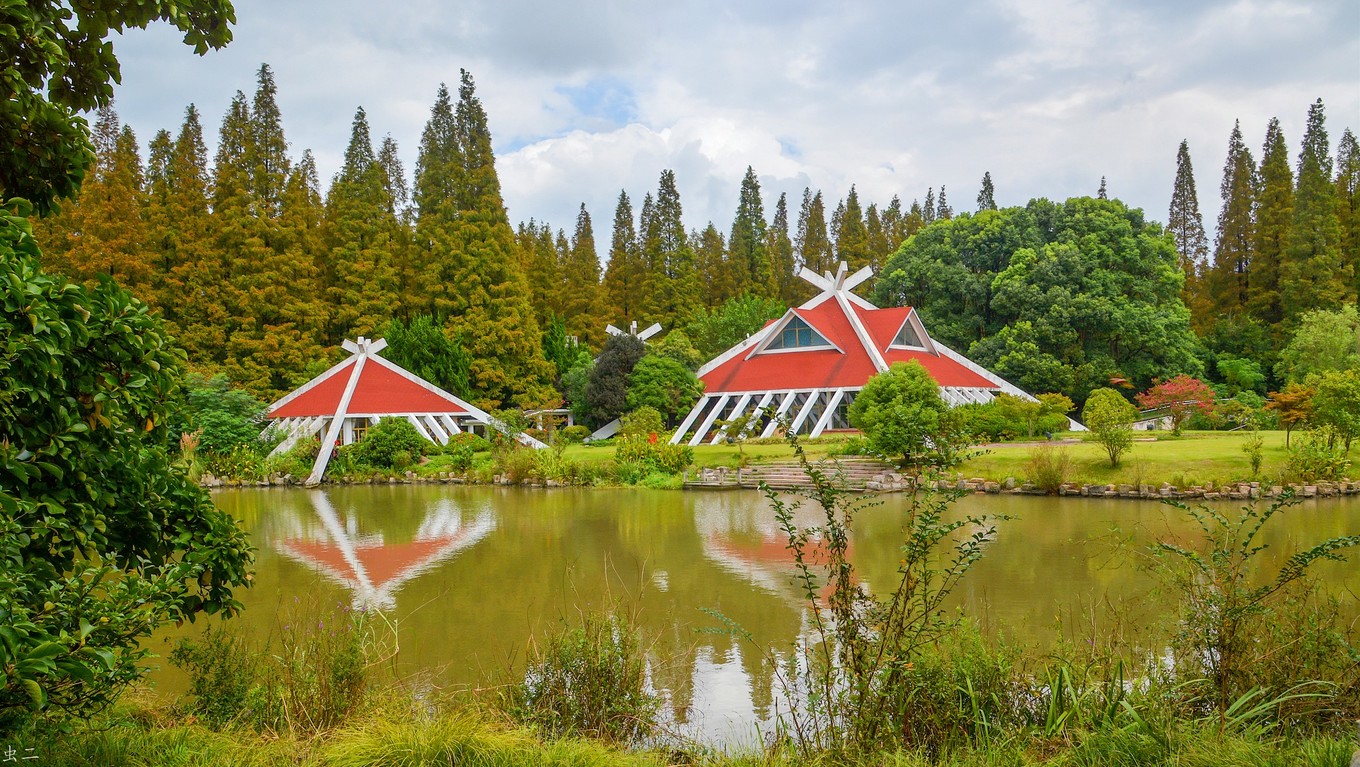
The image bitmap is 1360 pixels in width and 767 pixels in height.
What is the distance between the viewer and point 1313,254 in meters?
32.4

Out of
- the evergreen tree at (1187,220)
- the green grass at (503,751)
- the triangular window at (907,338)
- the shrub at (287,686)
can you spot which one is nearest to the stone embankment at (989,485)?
the shrub at (287,686)

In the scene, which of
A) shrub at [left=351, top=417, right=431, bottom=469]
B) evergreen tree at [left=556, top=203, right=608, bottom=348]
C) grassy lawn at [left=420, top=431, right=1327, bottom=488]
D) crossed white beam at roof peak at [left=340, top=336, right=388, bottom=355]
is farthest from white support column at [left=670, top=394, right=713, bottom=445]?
evergreen tree at [left=556, top=203, right=608, bottom=348]

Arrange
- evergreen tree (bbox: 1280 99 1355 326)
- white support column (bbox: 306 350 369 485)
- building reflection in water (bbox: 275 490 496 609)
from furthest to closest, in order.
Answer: evergreen tree (bbox: 1280 99 1355 326), white support column (bbox: 306 350 369 485), building reflection in water (bbox: 275 490 496 609)

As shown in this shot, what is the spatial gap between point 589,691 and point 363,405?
72.5 ft

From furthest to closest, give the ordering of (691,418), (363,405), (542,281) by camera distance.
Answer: (542,281) < (691,418) < (363,405)

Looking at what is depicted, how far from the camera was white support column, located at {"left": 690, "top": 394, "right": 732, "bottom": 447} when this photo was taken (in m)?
25.2

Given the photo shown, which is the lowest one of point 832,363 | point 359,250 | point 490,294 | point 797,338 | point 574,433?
point 574,433

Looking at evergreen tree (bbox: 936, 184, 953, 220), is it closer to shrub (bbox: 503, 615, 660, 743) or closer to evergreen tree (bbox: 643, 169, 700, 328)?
evergreen tree (bbox: 643, 169, 700, 328)

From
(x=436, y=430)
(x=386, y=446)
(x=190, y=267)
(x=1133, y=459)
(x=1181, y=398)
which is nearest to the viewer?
(x=1133, y=459)

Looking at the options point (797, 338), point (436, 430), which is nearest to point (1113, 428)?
point (797, 338)

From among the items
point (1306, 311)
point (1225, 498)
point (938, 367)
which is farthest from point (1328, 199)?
point (1225, 498)

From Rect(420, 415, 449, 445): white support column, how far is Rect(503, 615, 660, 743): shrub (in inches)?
834

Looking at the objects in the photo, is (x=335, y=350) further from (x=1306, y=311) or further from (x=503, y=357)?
(x=1306, y=311)

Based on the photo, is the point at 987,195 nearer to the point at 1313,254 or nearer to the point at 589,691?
the point at 1313,254
